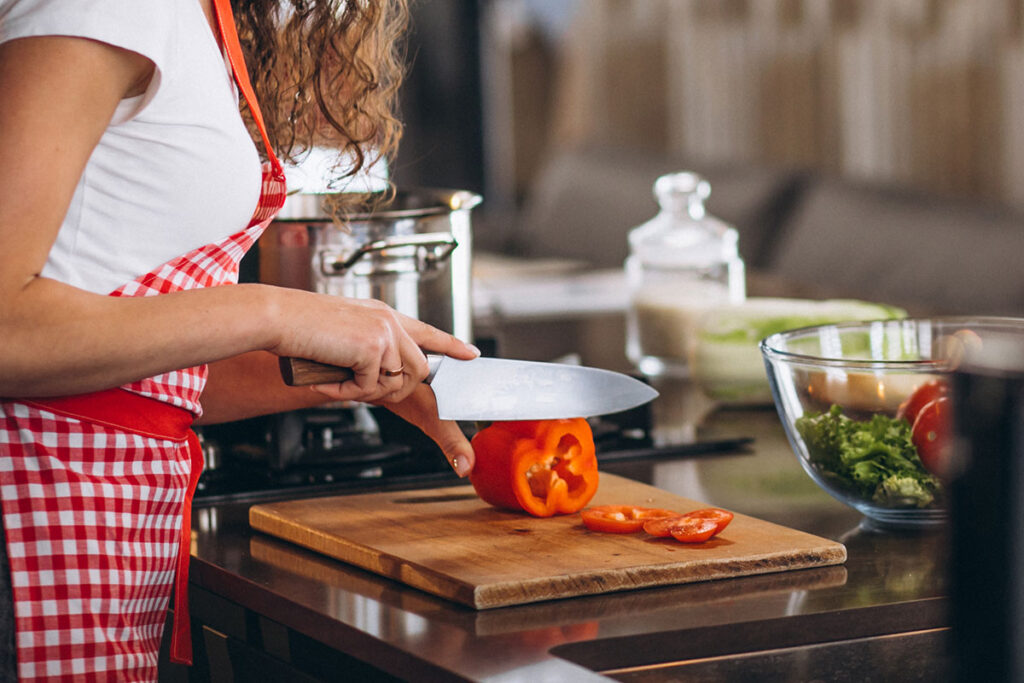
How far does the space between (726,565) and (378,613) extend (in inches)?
10.4

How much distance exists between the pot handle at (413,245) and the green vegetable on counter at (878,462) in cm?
43

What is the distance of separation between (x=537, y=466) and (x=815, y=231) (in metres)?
2.53

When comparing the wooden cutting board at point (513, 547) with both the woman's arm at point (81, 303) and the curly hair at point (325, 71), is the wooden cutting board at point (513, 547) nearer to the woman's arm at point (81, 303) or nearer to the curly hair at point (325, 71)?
the woman's arm at point (81, 303)

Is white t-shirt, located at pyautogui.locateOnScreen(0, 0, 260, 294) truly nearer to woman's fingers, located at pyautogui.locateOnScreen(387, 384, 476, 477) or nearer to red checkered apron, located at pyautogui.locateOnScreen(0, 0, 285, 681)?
red checkered apron, located at pyautogui.locateOnScreen(0, 0, 285, 681)

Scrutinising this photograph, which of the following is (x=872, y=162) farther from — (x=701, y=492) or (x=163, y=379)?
(x=163, y=379)

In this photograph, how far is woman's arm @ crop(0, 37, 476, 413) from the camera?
93cm

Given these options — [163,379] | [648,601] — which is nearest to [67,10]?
[163,379]

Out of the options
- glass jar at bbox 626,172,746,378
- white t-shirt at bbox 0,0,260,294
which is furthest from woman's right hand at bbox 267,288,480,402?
glass jar at bbox 626,172,746,378

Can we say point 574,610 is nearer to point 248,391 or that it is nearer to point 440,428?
point 440,428

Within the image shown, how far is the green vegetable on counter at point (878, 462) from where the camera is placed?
1138mm

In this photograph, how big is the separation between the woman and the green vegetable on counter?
0.31m

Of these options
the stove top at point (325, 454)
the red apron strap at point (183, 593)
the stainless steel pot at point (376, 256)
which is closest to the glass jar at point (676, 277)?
the stove top at point (325, 454)

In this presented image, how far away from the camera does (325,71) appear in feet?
4.54

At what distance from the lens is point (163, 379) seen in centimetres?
110
